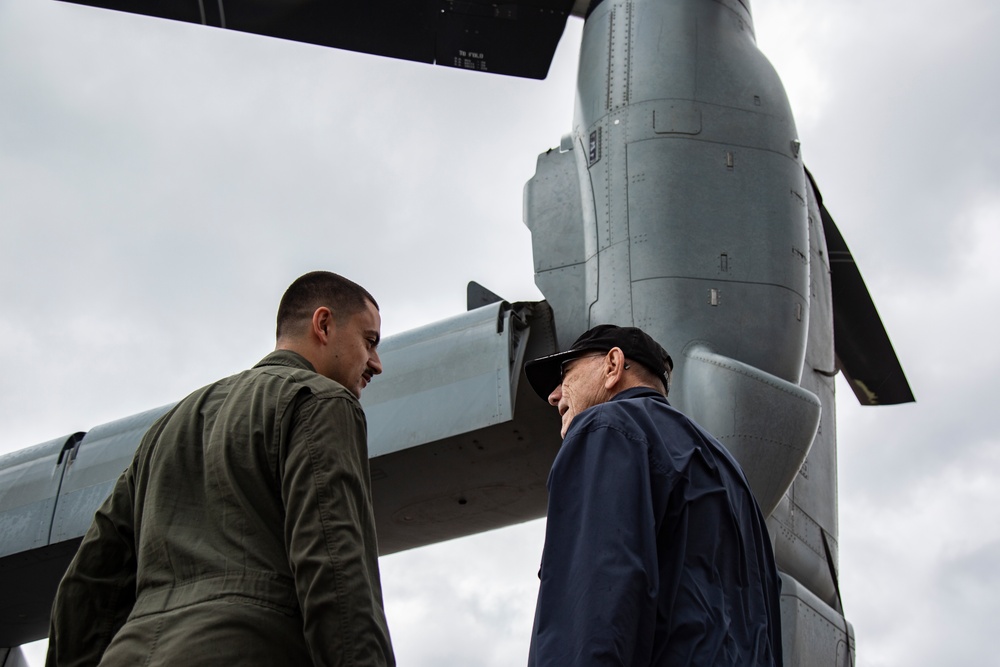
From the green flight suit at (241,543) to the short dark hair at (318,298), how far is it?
148 mm

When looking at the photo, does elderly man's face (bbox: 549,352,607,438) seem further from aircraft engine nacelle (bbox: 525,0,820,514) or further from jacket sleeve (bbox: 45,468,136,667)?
aircraft engine nacelle (bbox: 525,0,820,514)

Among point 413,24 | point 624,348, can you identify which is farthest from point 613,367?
point 413,24

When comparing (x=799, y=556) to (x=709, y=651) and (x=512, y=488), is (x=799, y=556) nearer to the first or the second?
(x=512, y=488)

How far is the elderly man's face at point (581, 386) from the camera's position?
255cm

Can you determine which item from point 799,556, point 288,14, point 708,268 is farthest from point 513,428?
point 288,14

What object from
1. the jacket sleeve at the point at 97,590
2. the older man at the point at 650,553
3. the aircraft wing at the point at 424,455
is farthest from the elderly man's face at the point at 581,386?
the aircraft wing at the point at 424,455

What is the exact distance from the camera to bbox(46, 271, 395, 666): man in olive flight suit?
1.97 metres

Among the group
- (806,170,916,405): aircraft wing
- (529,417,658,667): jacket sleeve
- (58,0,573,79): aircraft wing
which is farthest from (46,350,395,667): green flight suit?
(806,170,916,405): aircraft wing

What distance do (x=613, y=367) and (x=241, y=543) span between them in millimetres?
957

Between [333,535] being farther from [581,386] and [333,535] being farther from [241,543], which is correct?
[581,386]

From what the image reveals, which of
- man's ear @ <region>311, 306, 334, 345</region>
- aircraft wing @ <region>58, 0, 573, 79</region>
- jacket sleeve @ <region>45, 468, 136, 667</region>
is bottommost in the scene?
jacket sleeve @ <region>45, 468, 136, 667</region>

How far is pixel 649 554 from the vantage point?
1995 millimetres

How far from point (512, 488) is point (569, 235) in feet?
7.27

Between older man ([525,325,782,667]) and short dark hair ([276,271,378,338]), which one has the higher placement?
short dark hair ([276,271,378,338])
